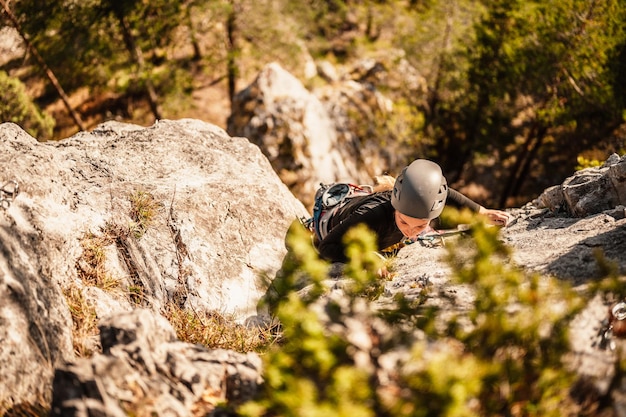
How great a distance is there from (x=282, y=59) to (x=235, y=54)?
2532 millimetres

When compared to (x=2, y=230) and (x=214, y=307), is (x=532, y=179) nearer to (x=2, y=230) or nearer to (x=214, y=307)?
(x=214, y=307)

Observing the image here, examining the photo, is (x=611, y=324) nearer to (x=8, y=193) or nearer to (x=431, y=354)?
(x=431, y=354)

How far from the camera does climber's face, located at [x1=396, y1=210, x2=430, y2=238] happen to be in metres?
5.99

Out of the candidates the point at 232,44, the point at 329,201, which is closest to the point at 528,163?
the point at 232,44

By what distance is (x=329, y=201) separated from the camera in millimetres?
7453

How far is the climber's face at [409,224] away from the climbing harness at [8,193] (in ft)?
15.6

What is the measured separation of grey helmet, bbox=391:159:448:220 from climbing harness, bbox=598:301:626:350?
89.9 inches

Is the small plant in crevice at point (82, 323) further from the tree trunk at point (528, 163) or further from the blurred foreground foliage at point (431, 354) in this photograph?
the tree trunk at point (528, 163)

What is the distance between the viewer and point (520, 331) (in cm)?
307

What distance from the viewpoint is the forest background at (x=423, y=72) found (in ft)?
58.3

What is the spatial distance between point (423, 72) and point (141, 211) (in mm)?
20542

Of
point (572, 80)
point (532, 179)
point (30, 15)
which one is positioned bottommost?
point (532, 179)

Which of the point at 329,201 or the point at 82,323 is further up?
the point at 82,323

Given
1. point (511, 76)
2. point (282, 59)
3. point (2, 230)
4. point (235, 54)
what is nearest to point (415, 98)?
point (511, 76)
